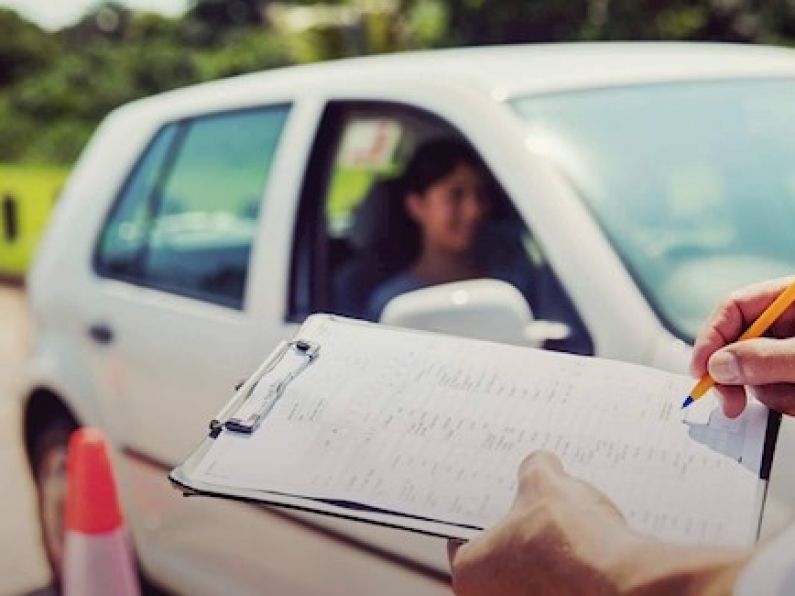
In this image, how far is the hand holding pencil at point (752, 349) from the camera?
142 cm

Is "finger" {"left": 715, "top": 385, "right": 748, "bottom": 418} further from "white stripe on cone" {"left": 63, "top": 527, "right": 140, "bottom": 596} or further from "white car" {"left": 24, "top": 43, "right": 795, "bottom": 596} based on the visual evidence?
"white stripe on cone" {"left": 63, "top": 527, "right": 140, "bottom": 596}

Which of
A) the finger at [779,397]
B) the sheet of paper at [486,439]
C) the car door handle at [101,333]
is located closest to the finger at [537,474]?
the sheet of paper at [486,439]

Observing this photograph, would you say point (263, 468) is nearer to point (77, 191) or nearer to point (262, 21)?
point (77, 191)

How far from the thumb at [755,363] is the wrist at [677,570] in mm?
334

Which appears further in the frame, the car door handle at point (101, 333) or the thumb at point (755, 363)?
the car door handle at point (101, 333)

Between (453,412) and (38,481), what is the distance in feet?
9.68

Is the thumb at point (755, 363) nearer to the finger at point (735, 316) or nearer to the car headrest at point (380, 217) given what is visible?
the finger at point (735, 316)

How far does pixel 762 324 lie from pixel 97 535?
202 cm

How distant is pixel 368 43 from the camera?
24.8 metres

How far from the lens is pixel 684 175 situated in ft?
8.85

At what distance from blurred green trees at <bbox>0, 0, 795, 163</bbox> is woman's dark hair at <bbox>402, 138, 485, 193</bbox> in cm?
1680

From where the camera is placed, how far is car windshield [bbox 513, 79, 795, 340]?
2.53 metres

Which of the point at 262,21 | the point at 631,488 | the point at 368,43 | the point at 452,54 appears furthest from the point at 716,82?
the point at 262,21

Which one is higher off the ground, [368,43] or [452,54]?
[368,43]
